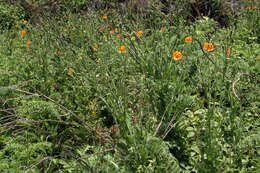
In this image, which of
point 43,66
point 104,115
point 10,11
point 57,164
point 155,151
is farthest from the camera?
point 10,11

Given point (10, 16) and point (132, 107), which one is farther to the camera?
point (10, 16)

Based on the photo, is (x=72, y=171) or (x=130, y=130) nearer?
(x=72, y=171)

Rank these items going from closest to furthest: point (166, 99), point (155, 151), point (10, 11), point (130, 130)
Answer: point (155, 151)
point (130, 130)
point (166, 99)
point (10, 11)

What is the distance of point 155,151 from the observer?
5.45 ft

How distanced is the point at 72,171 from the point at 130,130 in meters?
0.51

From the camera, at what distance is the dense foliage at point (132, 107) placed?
1715 mm

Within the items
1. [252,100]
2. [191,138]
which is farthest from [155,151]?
[252,100]

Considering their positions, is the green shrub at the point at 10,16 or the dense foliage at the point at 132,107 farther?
the green shrub at the point at 10,16

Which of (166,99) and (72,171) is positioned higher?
(166,99)

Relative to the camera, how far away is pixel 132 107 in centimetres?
231

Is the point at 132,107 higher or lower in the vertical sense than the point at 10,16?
lower

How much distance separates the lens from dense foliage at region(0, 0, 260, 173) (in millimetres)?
1715

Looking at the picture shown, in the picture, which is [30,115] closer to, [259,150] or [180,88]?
[180,88]

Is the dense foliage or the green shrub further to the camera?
the green shrub
